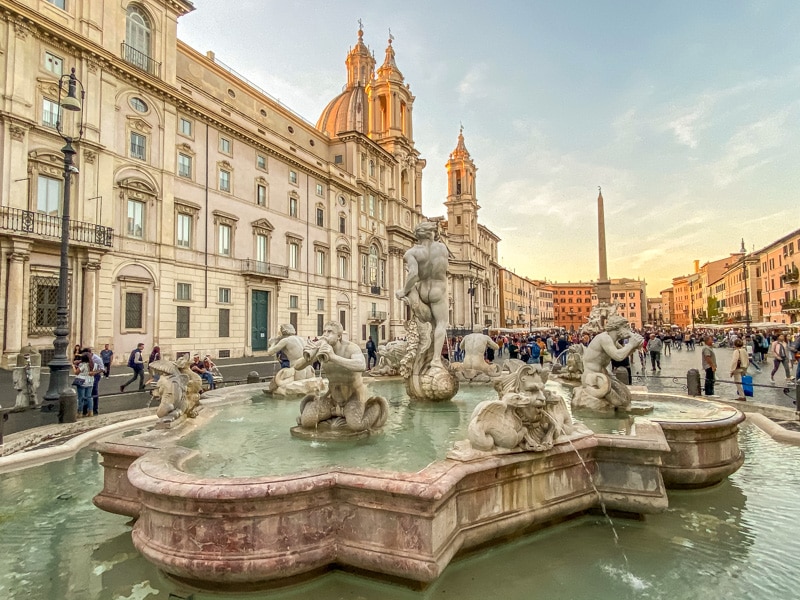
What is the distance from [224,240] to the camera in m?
26.5

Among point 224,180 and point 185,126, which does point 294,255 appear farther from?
point 185,126

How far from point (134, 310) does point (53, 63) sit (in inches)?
408

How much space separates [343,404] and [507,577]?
2.20 metres

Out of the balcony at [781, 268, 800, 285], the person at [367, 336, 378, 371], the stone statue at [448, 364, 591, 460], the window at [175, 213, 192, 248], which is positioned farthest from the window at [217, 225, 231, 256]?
the balcony at [781, 268, 800, 285]

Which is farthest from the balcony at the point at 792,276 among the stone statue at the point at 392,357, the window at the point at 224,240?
the stone statue at the point at 392,357

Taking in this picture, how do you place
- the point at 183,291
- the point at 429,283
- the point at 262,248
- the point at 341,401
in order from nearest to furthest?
1. the point at 341,401
2. the point at 429,283
3. the point at 183,291
4. the point at 262,248

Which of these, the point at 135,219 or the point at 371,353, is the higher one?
the point at 135,219

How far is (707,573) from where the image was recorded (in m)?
3.04

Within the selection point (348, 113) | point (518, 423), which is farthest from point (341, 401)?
point (348, 113)

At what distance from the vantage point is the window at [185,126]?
2392 cm

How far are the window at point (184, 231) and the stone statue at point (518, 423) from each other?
2346cm

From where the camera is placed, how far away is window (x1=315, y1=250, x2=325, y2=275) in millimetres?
34156

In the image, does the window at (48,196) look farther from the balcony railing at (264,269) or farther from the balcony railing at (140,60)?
the balcony railing at (264,269)

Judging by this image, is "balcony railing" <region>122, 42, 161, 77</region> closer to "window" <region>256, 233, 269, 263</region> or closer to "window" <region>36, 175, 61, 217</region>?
"window" <region>36, 175, 61, 217</region>
